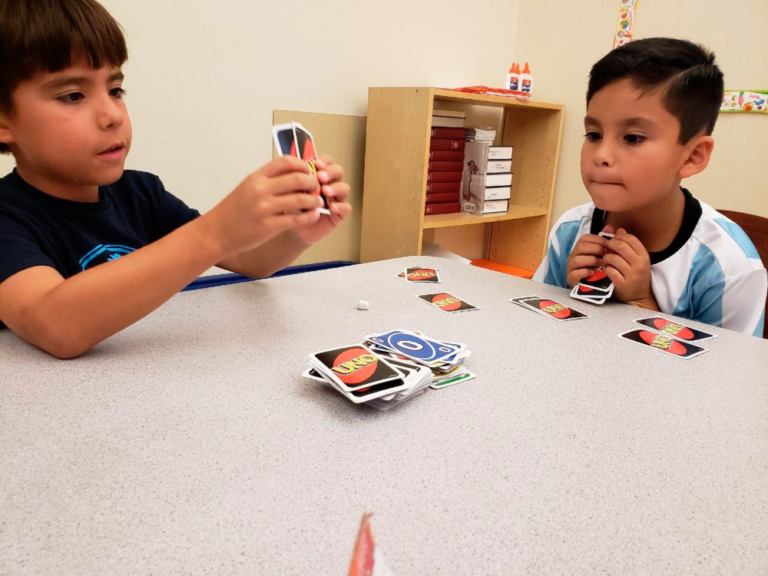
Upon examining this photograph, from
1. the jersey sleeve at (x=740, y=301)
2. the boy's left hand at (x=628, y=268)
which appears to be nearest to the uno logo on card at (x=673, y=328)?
the boy's left hand at (x=628, y=268)

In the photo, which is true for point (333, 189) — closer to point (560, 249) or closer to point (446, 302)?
point (446, 302)

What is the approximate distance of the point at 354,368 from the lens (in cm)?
60

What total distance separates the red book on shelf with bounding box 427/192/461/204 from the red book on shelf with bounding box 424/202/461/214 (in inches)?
0.6

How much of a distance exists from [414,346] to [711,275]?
2.31 ft

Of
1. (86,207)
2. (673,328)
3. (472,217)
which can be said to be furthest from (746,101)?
(86,207)

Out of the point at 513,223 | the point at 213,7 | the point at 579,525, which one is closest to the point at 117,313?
the point at 579,525

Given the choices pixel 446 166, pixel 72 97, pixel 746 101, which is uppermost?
pixel 746 101

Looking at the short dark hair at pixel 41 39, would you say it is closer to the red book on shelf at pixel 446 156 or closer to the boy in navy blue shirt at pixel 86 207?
the boy in navy blue shirt at pixel 86 207

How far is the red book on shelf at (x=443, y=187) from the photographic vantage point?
7.71 ft

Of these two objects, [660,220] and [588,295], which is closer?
[588,295]

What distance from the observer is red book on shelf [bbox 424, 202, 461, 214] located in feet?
7.84

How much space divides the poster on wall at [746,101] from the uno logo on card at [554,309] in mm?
1829

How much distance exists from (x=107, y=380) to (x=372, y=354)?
0.30m

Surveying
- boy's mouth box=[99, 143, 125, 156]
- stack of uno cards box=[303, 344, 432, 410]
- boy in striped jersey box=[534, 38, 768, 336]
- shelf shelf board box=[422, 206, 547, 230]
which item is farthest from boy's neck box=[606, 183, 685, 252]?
shelf shelf board box=[422, 206, 547, 230]
